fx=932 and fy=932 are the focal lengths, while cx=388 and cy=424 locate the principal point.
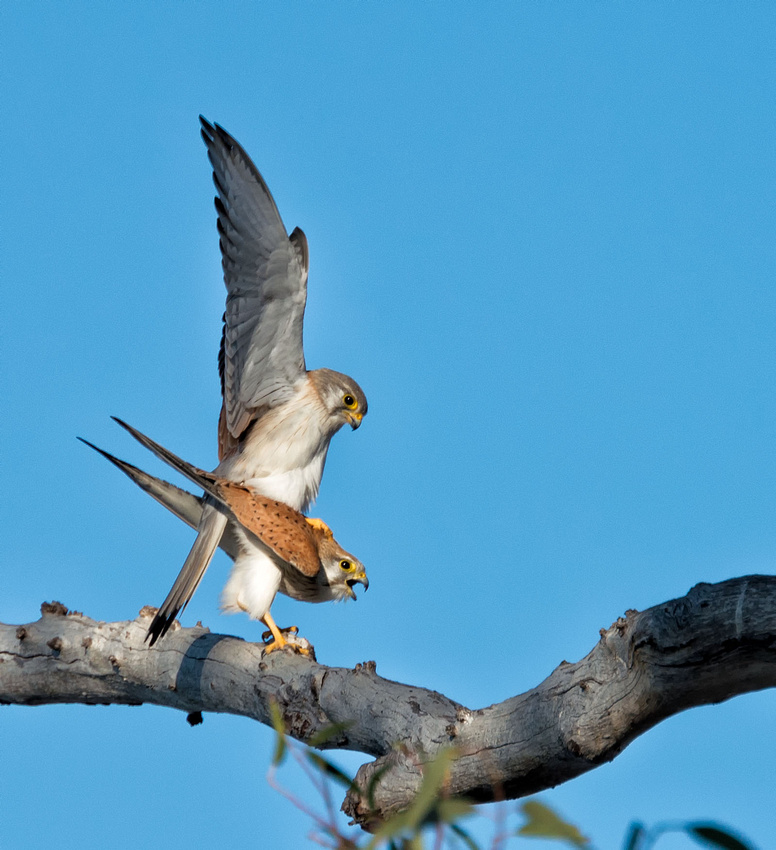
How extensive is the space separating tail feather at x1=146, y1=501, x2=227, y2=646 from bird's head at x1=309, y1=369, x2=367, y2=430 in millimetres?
950

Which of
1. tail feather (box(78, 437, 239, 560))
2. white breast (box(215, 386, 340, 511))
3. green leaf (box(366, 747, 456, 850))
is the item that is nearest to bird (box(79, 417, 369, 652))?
tail feather (box(78, 437, 239, 560))

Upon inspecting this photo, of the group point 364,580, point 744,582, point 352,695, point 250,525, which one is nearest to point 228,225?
point 250,525

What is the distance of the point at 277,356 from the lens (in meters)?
4.55

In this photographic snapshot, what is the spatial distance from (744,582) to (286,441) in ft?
8.90

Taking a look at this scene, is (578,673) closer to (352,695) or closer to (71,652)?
(352,695)

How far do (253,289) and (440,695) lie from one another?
2244mm

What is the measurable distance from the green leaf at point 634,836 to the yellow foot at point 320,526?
3261mm

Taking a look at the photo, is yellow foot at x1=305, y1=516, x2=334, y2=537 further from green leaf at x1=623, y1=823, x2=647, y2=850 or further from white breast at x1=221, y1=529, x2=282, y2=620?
green leaf at x1=623, y1=823, x2=647, y2=850

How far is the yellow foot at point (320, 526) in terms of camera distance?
4.32 metres

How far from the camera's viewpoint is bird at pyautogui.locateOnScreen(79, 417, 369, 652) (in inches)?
150

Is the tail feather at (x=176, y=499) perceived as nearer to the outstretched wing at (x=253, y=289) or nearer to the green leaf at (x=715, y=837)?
the outstretched wing at (x=253, y=289)

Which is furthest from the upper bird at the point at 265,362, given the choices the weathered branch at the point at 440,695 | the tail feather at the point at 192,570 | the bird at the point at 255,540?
the weathered branch at the point at 440,695

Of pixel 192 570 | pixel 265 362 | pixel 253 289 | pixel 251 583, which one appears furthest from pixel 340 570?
pixel 253 289

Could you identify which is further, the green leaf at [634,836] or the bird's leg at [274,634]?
the bird's leg at [274,634]
